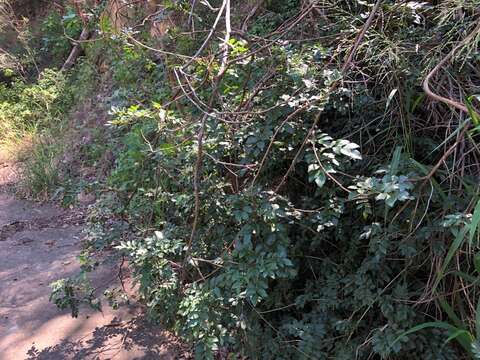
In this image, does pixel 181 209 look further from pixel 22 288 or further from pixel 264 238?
pixel 22 288

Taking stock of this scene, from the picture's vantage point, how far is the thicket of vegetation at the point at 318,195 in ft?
7.72

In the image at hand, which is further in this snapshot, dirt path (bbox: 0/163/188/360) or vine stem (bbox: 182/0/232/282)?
dirt path (bbox: 0/163/188/360)

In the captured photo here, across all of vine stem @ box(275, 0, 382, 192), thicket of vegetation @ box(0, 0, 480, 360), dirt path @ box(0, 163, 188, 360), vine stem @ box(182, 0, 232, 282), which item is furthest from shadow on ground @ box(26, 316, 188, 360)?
vine stem @ box(275, 0, 382, 192)

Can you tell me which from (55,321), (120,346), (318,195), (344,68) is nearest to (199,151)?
(318,195)

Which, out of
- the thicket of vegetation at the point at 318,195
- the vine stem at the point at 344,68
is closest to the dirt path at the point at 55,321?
the thicket of vegetation at the point at 318,195

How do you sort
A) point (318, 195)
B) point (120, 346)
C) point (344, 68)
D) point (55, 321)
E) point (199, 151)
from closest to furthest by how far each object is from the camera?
point (199, 151) < point (344, 68) < point (318, 195) < point (120, 346) < point (55, 321)

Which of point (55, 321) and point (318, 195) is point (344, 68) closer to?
point (318, 195)

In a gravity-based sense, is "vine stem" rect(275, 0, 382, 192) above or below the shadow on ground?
above

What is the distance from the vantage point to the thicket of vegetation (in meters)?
2.35

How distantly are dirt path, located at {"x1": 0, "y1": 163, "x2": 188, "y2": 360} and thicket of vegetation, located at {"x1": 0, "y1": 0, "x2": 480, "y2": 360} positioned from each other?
12.4 inches

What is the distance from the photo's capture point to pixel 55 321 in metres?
3.71

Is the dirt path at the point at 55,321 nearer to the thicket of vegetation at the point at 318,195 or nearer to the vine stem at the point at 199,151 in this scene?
the thicket of vegetation at the point at 318,195

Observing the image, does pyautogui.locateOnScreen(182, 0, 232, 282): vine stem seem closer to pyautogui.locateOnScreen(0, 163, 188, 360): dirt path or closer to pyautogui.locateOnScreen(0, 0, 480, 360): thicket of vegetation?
pyautogui.locateOnScreen(0, 0, 480, 360): thicket of vegetation

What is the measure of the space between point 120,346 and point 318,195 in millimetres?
1628
